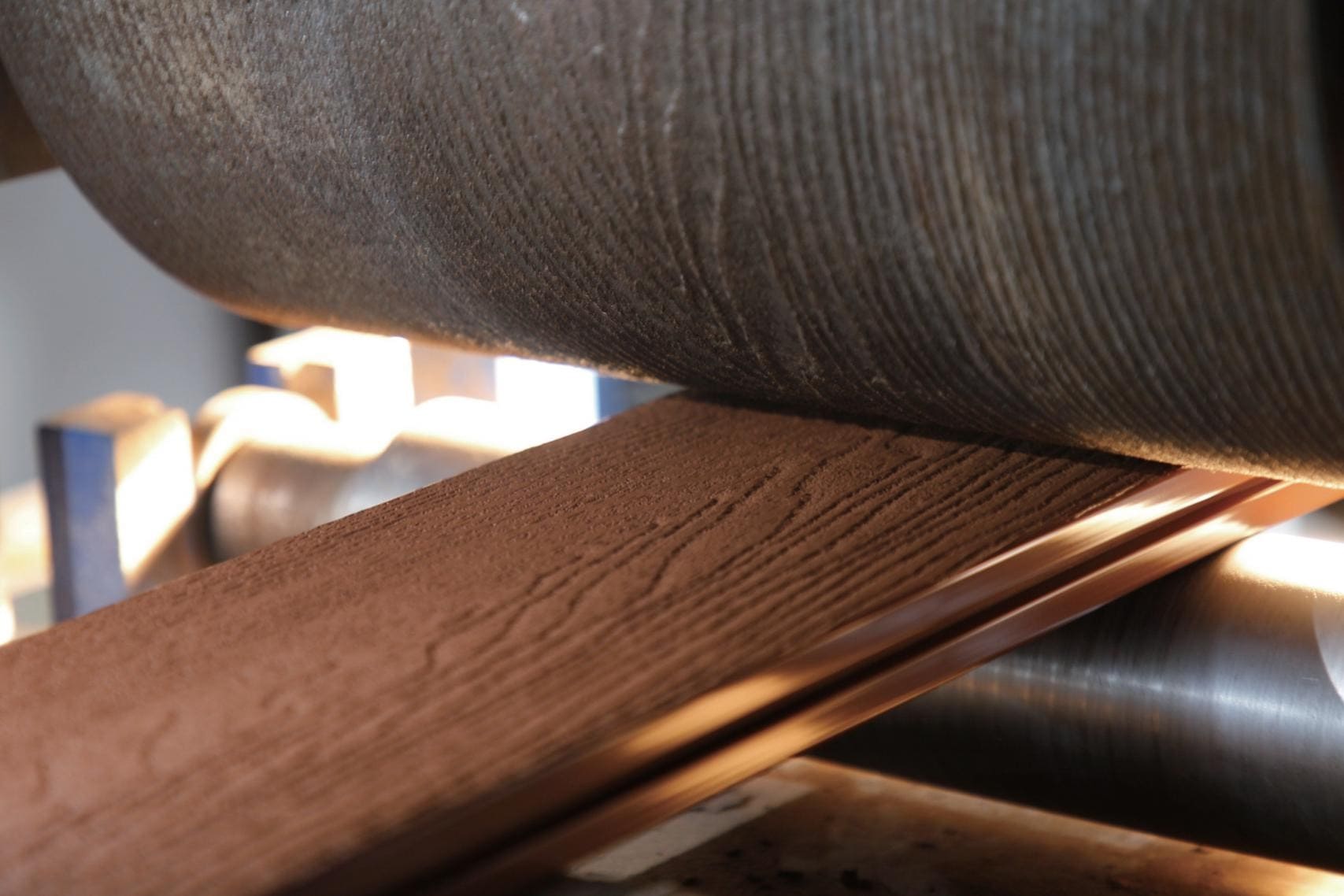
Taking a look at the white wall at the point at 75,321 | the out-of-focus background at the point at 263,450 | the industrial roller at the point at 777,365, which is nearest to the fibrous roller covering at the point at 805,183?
the industrial roller at the point at 777,365

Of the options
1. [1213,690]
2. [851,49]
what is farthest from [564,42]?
[1213,690]

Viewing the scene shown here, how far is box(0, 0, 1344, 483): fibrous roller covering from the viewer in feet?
1.16

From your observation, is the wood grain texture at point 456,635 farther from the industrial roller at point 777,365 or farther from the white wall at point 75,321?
the white wall at point 75,321

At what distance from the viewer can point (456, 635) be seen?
1.31 feet

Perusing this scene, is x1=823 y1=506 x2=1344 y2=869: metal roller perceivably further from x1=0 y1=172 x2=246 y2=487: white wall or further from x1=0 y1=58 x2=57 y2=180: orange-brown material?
x1=0 y1=172 x2=246 y2=487: white wall

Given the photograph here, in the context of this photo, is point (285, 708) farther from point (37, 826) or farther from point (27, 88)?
point (27, 88)

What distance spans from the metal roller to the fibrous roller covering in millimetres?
150

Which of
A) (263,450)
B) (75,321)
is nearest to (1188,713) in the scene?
(263,450)

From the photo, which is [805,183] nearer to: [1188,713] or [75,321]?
[1188,713]

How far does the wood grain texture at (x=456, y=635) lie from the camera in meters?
0.33

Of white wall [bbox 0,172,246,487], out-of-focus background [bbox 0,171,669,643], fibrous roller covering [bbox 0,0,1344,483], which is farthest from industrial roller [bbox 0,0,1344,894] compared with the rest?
white wall [bbox 0,172,246,487]

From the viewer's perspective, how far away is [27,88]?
23.8 inches

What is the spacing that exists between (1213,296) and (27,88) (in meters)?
0.44

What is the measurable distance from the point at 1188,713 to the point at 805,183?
0.93ft
